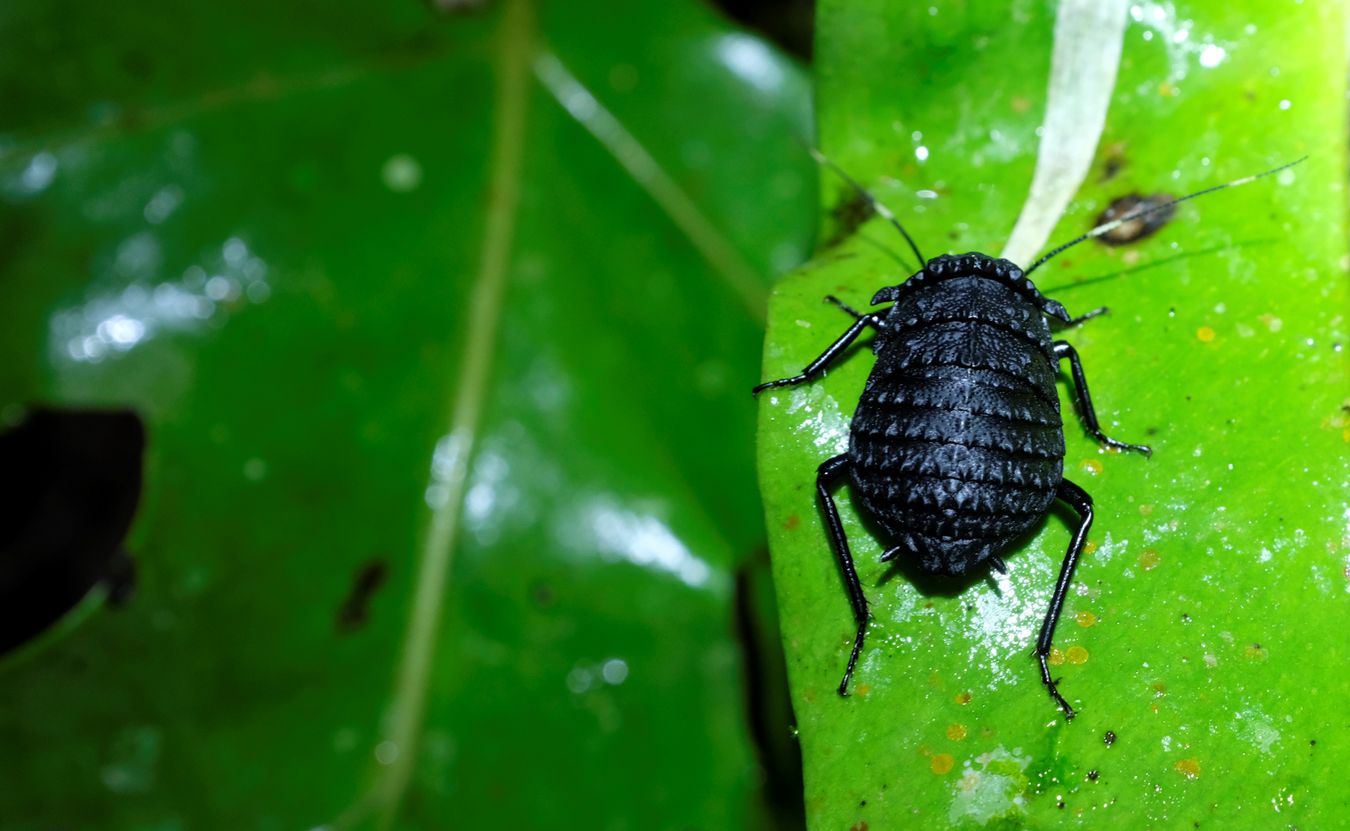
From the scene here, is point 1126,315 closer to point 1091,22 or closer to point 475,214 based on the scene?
point 1091,22

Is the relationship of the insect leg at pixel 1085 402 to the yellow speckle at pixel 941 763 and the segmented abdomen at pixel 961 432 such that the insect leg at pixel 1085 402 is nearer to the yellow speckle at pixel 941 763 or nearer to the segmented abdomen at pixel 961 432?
the segmented abdomen at pixel 961 432

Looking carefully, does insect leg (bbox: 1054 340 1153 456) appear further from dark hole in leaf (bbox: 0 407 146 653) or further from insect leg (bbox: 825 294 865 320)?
dark hole in leaf (bbox: 0 407 146 653)

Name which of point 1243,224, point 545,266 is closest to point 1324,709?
point 1243,224

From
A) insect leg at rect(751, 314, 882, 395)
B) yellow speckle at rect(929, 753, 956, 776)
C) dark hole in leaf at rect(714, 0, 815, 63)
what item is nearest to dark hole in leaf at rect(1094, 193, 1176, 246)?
insect leg at rect(751, 314, 882, 395)

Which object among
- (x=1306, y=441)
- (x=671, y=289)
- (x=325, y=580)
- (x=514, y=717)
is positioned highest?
(x=1306, y=441)

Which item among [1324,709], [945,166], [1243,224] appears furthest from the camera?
[945,166]

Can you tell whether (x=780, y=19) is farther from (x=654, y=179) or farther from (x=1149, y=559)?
(x=1149, y=559)

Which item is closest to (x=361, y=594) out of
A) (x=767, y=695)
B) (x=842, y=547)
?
(x=767, y=695)
